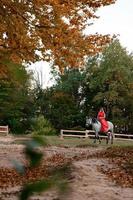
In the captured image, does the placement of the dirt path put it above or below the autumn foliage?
below

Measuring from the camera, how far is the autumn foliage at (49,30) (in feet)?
50.0

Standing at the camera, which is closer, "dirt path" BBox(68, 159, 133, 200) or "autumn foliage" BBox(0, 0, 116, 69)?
"dirt path" BBox(68, 159, 133, 200)

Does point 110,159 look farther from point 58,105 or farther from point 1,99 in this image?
point 58,105

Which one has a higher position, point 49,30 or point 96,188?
point 49,30

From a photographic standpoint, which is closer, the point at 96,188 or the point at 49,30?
the point at 96,188

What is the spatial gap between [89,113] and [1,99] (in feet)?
223

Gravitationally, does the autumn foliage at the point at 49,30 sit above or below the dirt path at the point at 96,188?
above

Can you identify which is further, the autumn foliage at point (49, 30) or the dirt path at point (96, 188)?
the autumn foliage at point (49, 30)

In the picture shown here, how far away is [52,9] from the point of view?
15.4 m

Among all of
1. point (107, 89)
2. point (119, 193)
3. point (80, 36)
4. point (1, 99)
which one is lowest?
point (119, 193)

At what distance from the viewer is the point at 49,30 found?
15.6 metres

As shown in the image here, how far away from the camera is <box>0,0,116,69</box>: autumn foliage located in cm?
1523

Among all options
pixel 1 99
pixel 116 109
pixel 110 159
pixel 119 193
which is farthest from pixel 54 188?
pixel 116 109

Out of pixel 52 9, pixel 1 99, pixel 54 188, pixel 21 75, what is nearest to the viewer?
pixel 54 188
